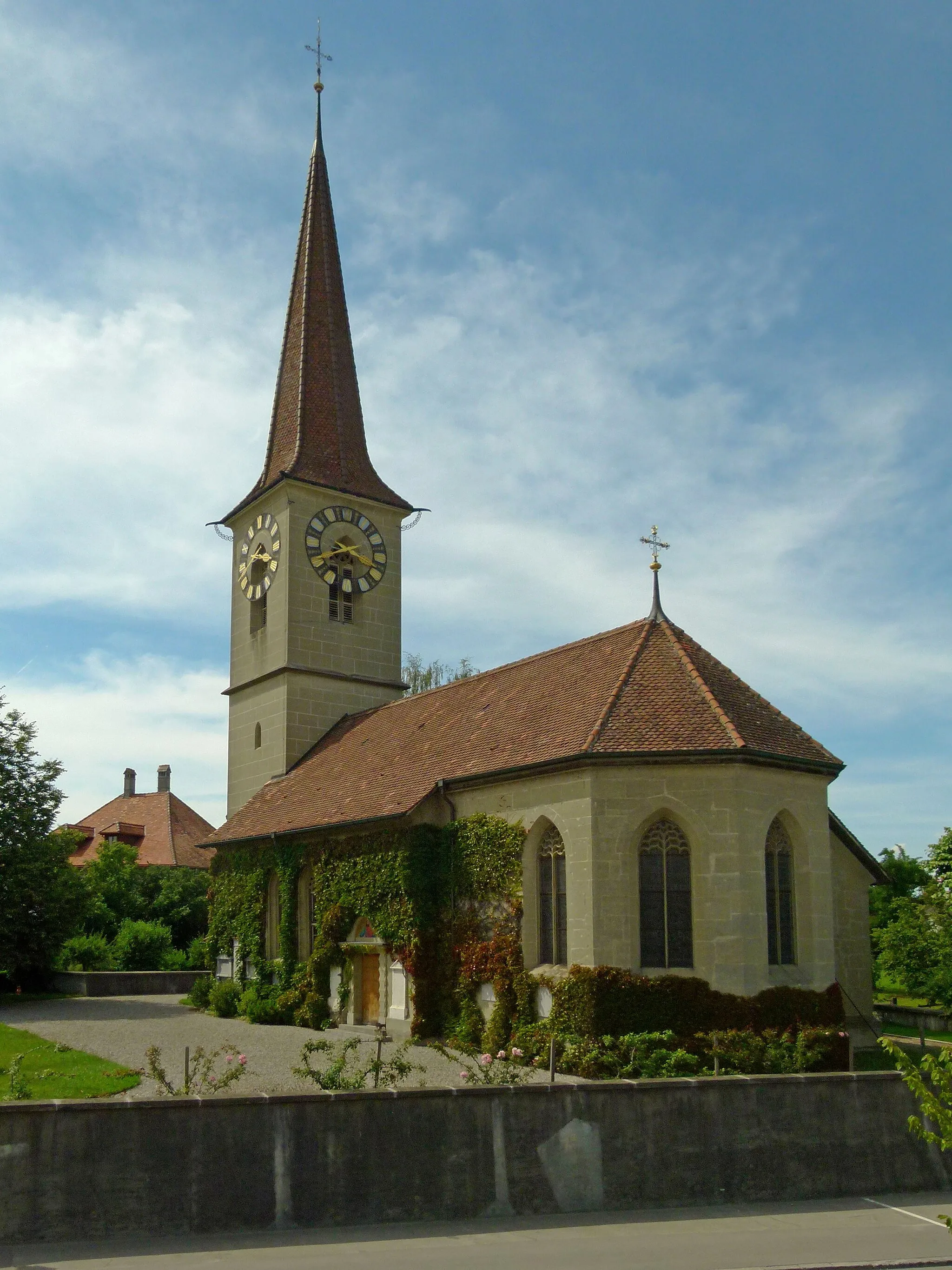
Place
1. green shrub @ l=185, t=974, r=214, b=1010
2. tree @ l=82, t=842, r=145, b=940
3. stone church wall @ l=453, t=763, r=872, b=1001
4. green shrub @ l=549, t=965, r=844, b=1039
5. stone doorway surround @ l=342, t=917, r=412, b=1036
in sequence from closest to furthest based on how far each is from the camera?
green shrub @ l=549, t=965, r=844, b=1039, stone church wall @ l=453, t=763, r=872, b=1001, stone doorway surround @ l=342, t=917, r=412, b=1036, green shrub @ l=185, t=974, r=214, b=1010, tree @ l=82, t=842, r=145, b=940

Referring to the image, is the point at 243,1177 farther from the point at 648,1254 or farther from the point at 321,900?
the point at 321,900

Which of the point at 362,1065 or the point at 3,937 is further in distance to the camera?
the point at 3,937

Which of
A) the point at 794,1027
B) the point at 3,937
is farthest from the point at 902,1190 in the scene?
the point at 3,937

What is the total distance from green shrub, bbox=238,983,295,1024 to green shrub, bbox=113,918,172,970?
1215cm

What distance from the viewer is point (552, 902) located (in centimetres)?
2192

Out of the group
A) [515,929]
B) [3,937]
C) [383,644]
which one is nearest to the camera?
[515,929]

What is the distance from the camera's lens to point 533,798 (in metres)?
22.6

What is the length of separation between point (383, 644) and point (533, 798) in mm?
15241

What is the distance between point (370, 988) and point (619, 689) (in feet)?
28.5

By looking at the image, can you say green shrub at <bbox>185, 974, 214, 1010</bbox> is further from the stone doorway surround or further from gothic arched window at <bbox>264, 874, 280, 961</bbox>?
the stone doorway surround

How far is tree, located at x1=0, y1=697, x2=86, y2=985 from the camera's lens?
104 feet

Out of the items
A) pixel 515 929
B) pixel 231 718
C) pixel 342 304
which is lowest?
pixel 515 929

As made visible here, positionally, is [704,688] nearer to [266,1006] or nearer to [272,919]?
[266,1006]

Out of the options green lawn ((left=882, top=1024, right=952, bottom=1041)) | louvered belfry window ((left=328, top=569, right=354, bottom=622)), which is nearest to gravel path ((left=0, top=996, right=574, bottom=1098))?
louvered belfry window ((left=328, top=569, right=354, bottom=622))
